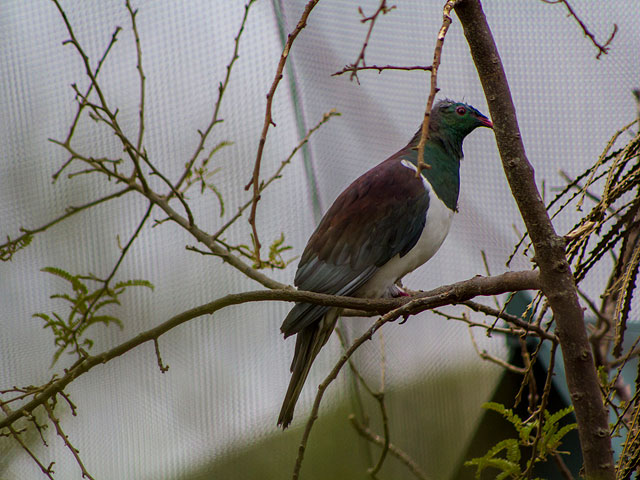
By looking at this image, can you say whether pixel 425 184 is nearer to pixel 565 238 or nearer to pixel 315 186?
pixel 315 186

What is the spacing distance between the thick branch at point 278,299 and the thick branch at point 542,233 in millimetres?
68

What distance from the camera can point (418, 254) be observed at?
191 cm

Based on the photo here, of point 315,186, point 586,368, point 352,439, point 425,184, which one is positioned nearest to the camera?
point 586,368

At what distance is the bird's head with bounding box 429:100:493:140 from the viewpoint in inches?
83.2

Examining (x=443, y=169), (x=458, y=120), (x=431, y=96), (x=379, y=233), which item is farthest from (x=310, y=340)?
(x=431, y=96)

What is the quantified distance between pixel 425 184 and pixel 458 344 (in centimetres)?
57

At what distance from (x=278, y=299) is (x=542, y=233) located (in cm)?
40

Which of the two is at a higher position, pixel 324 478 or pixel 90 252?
pixel 90 252

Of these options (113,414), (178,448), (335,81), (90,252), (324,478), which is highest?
(335,81)

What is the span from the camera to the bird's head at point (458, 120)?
2113mm

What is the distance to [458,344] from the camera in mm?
2227

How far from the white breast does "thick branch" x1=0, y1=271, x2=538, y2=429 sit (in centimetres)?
62

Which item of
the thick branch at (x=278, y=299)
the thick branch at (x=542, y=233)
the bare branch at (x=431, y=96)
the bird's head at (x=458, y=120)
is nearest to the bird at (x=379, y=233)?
the bird's head at (x=458, y=120)

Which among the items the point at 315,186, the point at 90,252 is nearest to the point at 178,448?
the point at 90,252
